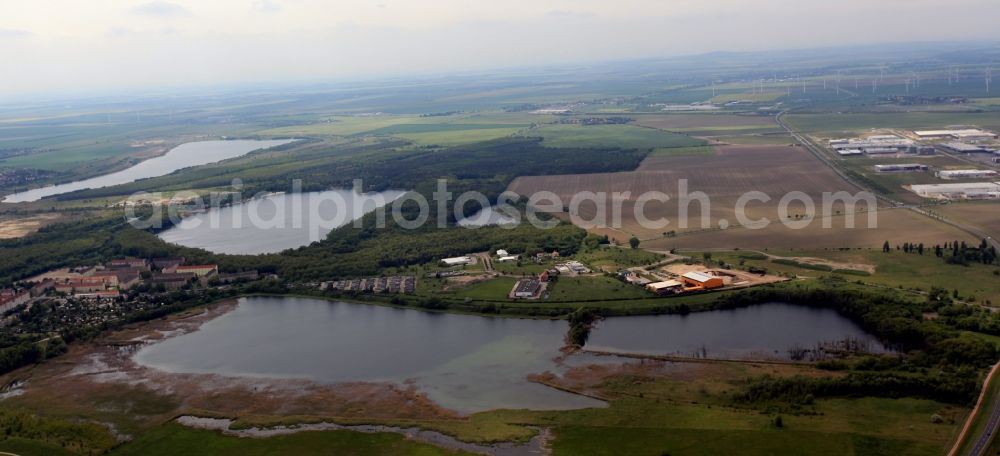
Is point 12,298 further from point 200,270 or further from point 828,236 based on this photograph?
point 828,236

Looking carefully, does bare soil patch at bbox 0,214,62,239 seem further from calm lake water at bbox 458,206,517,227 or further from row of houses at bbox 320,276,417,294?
calm lake water at bbox 458,206,517,227

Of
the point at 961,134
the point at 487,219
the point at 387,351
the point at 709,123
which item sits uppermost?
the point at 709,123

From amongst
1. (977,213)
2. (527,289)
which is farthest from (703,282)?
(977,213)

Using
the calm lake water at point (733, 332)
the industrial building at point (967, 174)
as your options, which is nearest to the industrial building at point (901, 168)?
the industrial building at point (967, 174)

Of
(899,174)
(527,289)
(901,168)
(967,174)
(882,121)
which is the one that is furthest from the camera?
(882,121)

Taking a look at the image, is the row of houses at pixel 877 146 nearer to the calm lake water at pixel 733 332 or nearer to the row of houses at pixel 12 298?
the calm lake water at pixel 733 332
